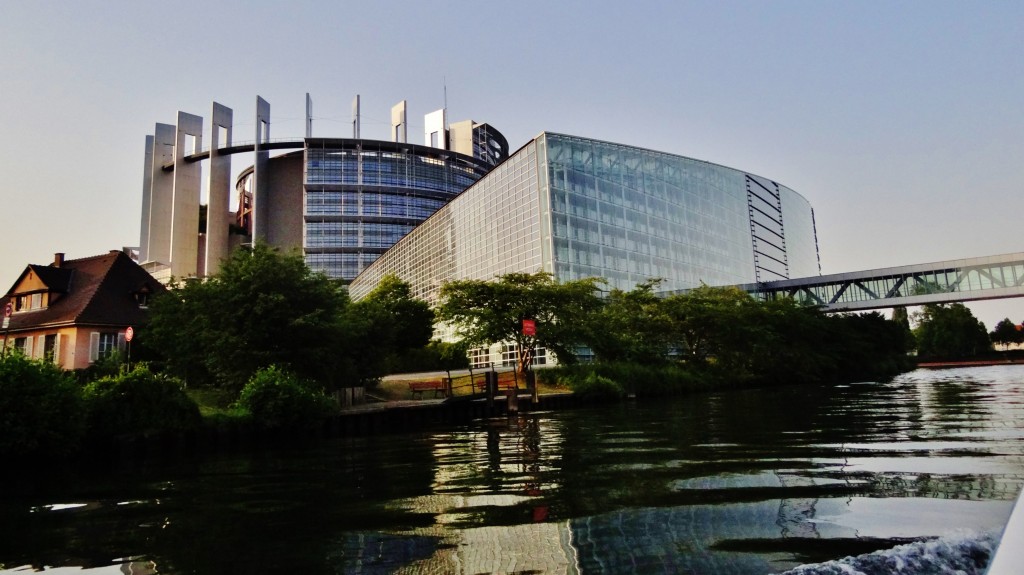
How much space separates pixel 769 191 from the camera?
325 ft

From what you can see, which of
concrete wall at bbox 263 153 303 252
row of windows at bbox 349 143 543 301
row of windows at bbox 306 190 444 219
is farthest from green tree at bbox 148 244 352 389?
concrete wall at bbox 263 153 303 252

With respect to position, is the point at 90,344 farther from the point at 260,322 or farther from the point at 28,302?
the point at 260,322

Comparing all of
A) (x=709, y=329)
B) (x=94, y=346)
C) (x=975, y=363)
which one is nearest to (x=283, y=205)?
(x=94, y=346)

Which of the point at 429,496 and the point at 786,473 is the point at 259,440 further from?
the point at 786,473

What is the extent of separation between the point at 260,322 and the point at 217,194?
3613 inches

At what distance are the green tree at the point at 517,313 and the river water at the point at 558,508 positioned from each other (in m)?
22.1

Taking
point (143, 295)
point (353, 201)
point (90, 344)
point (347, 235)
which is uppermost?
point (353, 201)

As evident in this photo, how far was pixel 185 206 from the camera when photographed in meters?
107

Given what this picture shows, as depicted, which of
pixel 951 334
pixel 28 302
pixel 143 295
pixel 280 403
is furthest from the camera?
pixel 951 334

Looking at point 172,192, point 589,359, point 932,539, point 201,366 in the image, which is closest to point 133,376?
point 201,366

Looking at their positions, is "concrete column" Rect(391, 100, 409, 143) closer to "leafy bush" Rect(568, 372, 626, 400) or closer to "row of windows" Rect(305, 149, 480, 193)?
"row of windows" Rect(305, 149, 480, 193)

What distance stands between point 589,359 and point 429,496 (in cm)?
3735

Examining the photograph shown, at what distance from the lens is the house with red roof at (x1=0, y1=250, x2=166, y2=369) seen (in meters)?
37.5

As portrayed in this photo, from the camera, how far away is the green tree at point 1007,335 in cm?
11806
